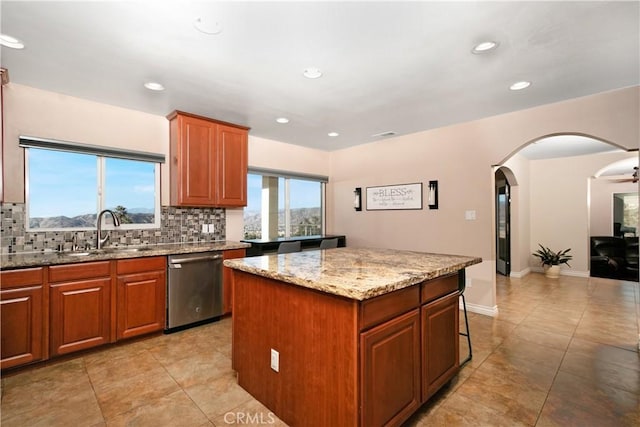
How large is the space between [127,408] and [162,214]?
221 centimetres

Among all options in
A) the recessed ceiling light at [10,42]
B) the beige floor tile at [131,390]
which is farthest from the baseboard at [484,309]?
the recessed ceiling light at [10,42]

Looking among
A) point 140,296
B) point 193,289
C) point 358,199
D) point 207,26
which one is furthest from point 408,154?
point 140,296

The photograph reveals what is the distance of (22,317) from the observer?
232cm

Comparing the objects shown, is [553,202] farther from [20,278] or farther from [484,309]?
[20,278]

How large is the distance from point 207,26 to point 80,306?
99.0 inches

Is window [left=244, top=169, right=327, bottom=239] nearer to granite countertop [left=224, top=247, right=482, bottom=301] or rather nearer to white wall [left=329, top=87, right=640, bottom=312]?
white wall [left=329, top=87, right=640, bottom=312]

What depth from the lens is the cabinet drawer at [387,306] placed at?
1426mm

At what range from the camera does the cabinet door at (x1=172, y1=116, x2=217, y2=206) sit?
136 inches

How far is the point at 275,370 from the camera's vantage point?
1833mm

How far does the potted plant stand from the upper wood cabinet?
20.1 feet

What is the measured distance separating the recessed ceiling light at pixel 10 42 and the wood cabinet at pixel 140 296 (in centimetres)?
→ 179

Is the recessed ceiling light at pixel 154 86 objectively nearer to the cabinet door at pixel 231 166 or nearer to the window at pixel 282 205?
the cabinet door at pixel 231 166

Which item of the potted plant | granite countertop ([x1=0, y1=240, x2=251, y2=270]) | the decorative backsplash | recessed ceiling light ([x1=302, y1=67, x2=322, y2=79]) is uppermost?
recessed ceiling light ([x1=302, y1=67, x2=322, y2=79])

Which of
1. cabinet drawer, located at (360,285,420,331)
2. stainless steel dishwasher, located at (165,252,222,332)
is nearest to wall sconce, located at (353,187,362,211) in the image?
stainless steel dishwasher, located at (165,252,222,332)
